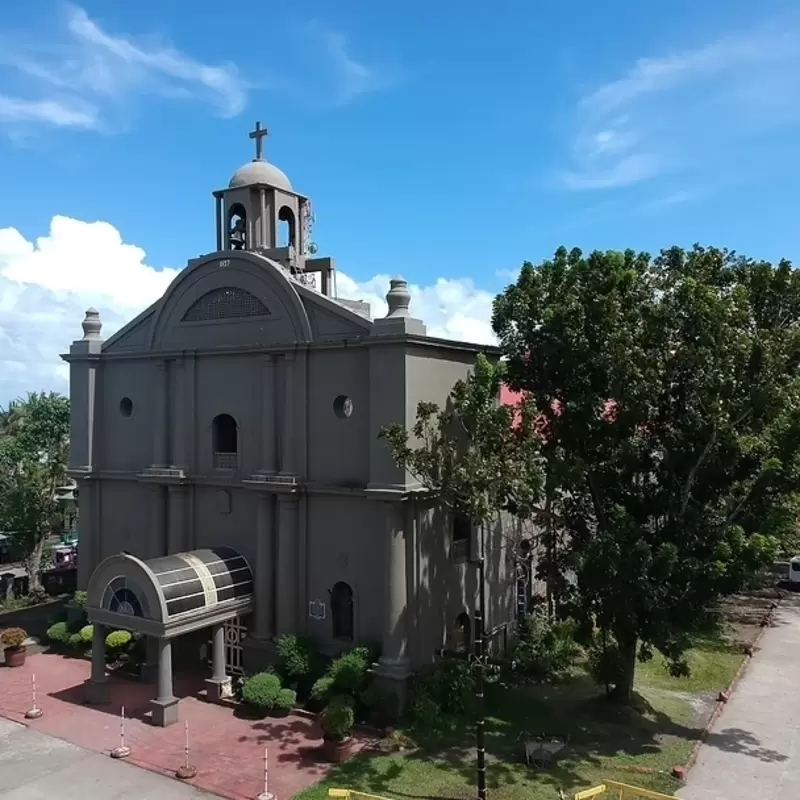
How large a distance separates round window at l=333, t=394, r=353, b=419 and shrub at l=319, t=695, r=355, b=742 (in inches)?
286

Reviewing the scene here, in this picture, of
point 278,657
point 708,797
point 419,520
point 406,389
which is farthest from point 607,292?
point 278,657

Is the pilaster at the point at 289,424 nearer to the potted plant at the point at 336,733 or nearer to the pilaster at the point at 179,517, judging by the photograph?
the pilaster at the point at 179,517

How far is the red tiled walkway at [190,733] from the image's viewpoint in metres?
17.0

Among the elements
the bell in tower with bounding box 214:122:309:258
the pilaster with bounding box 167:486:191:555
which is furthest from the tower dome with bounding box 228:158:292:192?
the pilaster with bounding box 167:486:191:555

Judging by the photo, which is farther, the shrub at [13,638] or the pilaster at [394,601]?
the shrub at [13,638]

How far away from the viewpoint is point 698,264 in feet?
61.7

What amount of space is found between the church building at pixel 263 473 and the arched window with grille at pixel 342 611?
39 mm

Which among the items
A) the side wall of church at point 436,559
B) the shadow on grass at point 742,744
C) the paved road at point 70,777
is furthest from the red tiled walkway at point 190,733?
the shadow on grass at point 742,744

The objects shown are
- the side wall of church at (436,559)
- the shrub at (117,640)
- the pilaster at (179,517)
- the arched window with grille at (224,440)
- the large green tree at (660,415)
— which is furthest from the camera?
the pilaster at (179,517)

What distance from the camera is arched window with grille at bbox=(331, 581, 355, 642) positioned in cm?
2136

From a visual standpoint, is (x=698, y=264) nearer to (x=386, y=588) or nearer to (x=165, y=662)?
(x=386, y=588)

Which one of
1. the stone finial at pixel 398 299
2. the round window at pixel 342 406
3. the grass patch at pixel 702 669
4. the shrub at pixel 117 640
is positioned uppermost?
the stone finial at pixel 398 299

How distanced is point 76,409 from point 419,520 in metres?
13.0

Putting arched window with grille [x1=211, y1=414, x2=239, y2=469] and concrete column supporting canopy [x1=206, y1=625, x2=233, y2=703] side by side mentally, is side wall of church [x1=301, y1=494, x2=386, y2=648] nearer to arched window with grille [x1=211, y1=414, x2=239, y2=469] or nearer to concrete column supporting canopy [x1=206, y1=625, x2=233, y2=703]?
concrete column supporting canopy [x1=206, y1=625, x2=233, y2=703]
